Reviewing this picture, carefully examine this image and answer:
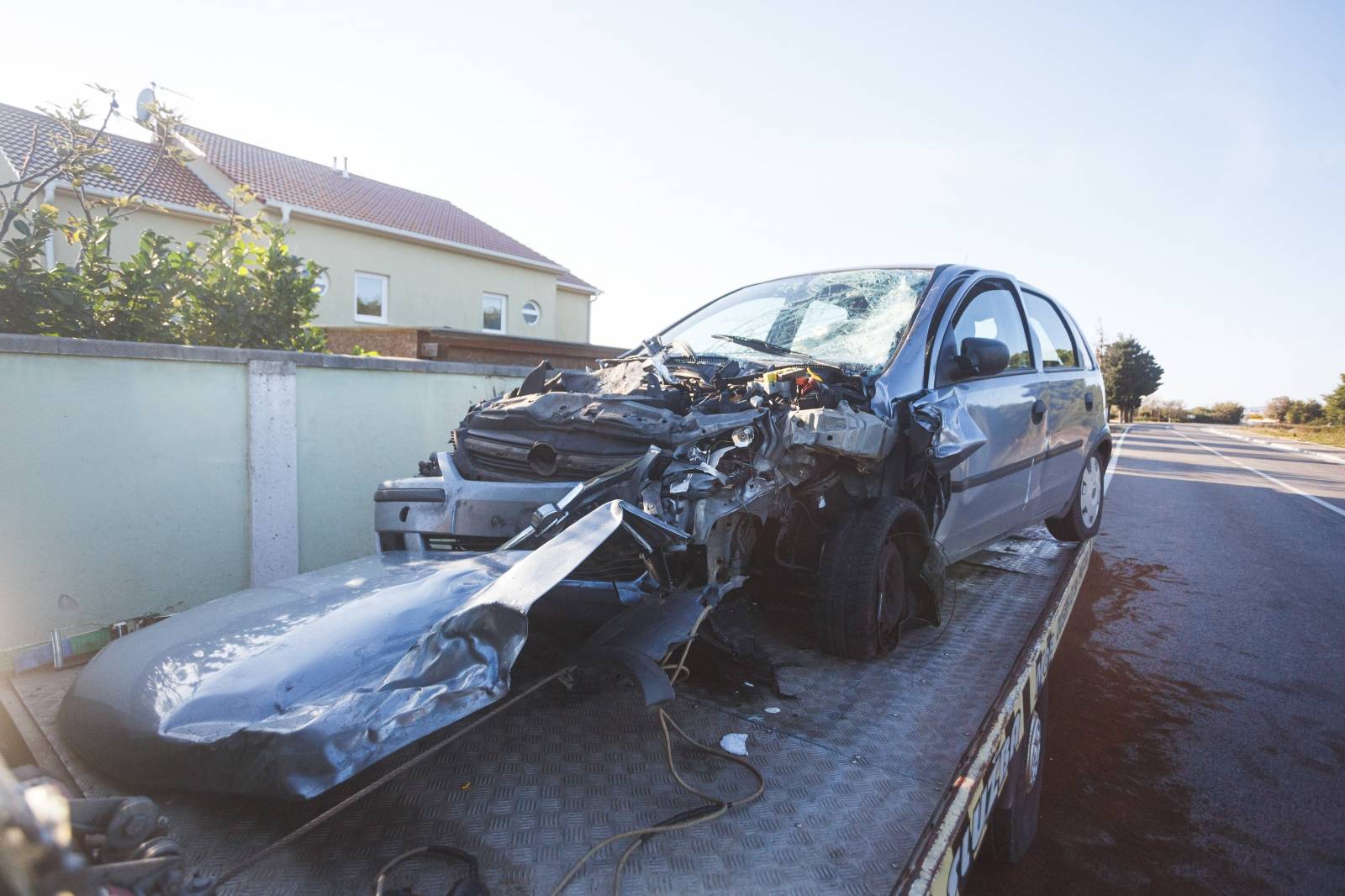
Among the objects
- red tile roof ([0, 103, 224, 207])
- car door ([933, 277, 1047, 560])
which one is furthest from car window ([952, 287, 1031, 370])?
red tile roof ([0, 103, 224, 207])

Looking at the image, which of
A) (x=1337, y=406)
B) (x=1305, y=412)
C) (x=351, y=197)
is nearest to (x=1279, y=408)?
(x=1305, y=412)

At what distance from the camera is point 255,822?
5.51 feet

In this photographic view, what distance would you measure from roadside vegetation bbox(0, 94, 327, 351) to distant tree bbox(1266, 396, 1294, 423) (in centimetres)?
6186

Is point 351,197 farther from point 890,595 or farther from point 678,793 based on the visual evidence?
point 678,793

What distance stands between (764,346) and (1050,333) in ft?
7.19

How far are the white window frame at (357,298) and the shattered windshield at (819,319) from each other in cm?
1380

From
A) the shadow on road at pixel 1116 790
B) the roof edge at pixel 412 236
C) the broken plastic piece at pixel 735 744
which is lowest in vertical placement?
the shadow on road at pixel 1116 790

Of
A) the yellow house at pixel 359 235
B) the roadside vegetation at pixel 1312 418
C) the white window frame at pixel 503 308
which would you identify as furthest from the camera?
the roadside vegetation at pixel 1312 418

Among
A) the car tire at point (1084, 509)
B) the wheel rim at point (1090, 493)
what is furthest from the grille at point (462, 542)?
the wheel rim at point (1090, 493)

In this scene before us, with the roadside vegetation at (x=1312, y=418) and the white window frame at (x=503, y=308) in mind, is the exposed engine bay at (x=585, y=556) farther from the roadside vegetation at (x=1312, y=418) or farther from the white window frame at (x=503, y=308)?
the roadside vegetation at (x=1312, y=418)

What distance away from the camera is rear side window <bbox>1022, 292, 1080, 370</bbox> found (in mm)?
4520

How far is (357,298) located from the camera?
53.4ft

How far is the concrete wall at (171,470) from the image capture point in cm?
339

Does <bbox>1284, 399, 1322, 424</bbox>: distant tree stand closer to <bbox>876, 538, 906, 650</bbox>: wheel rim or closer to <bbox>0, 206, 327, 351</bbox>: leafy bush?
<bbox>876, 538, 906, 650</bbox>: wheel rim
